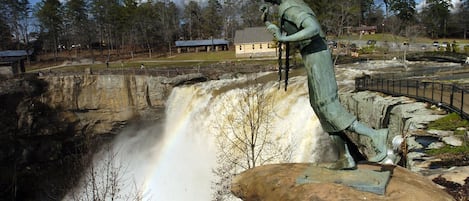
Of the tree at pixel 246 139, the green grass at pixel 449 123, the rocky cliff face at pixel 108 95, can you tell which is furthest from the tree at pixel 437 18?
the green grass at pixel 449 123

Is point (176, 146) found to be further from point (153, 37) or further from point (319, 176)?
point (153, 37)

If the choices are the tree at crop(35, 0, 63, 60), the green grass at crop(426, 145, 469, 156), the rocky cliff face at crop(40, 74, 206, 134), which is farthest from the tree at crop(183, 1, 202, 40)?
the green grass at crop(426, 145, 469, 156)

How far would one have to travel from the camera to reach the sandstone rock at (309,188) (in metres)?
4.66

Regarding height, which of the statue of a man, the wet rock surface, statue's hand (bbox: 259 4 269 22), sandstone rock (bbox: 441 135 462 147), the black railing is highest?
statue's hand (bbox: 259 4 269 22)

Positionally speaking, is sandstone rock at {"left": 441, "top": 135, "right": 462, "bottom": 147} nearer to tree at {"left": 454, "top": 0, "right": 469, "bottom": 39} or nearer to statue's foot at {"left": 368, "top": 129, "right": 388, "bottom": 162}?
statue's foot at {"left": 368, "top": 129, "right": 388, "bottom": 162}

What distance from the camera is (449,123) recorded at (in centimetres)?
986

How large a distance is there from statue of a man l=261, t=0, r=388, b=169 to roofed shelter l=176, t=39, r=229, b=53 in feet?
206

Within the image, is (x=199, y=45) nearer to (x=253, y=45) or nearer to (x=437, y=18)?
(x=253, y=45)

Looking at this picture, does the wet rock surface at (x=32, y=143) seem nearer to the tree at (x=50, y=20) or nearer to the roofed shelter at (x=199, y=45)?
the tree at (x=50, y=20)

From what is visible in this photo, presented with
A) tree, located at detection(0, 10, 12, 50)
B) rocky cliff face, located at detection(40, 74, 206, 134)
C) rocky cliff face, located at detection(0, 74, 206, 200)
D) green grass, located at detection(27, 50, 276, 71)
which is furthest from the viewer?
tree, located at detection(0, 10, 12, 50)

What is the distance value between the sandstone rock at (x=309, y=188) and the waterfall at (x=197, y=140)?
9.47 meters

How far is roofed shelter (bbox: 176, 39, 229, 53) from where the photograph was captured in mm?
67125

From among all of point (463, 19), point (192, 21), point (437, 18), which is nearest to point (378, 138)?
point (437, 18)

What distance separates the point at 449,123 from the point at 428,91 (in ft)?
17.8
